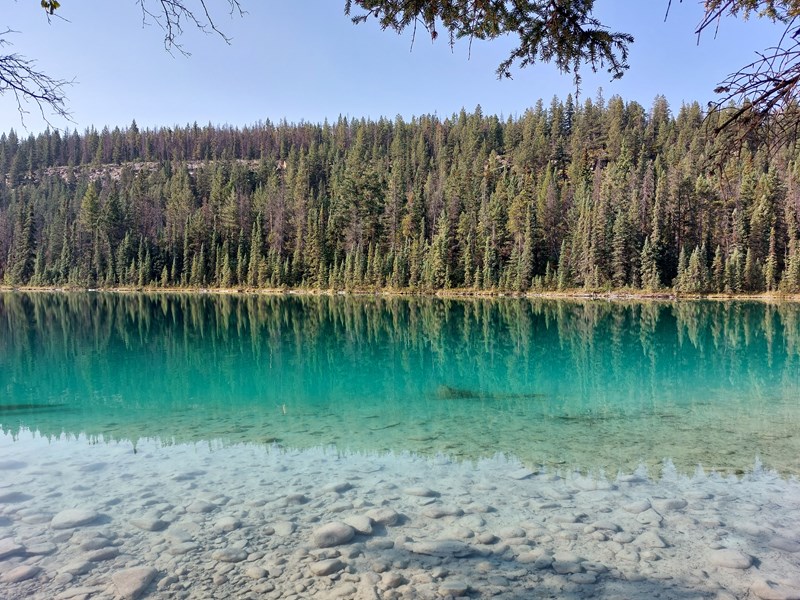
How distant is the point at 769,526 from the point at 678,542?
52.0 inches

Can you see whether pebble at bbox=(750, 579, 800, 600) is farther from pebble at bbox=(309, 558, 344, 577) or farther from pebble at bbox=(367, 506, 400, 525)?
pebble at bbox=(309, 558, 344, 577)

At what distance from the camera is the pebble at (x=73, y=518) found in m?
6.64

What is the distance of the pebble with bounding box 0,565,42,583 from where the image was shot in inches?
211

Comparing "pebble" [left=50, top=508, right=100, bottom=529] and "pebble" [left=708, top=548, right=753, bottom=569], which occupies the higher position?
"pebble" [left=50, top=508, right=100, bottom=529]

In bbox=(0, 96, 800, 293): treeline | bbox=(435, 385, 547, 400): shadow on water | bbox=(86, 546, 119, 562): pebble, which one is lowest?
bbox=(435, 385, 547, 400): shadow on water

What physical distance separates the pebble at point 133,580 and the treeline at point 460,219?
146 feet

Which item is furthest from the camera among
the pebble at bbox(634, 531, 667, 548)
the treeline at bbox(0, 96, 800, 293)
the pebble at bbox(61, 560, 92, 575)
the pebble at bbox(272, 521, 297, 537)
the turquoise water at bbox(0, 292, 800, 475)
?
the treeline at bbox(0, 96, 800, 293)

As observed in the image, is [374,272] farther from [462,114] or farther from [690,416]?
[462,114]

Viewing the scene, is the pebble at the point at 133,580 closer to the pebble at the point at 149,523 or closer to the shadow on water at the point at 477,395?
the pebble at the point at 149,523

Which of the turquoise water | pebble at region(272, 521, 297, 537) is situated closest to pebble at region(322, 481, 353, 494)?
pebble at region(272, 521, 297, 537)

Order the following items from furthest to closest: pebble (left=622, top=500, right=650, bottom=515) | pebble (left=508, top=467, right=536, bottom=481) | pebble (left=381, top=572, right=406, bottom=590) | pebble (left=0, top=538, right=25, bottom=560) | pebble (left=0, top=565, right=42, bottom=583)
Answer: pebble (left=508, top=467, right=536, bottom=481), pebble (left=622, top=500, right=650, bottom=515), pebble (left=0, top=538, right=25, bottom=560), pebble (left=0, top=565, right=42, bottom=583), pebble (left=381, top=572, right=406, bottom=590)

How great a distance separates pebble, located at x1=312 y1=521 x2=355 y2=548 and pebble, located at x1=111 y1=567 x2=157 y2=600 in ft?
5.47

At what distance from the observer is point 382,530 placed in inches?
254

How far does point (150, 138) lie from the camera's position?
174125mm
